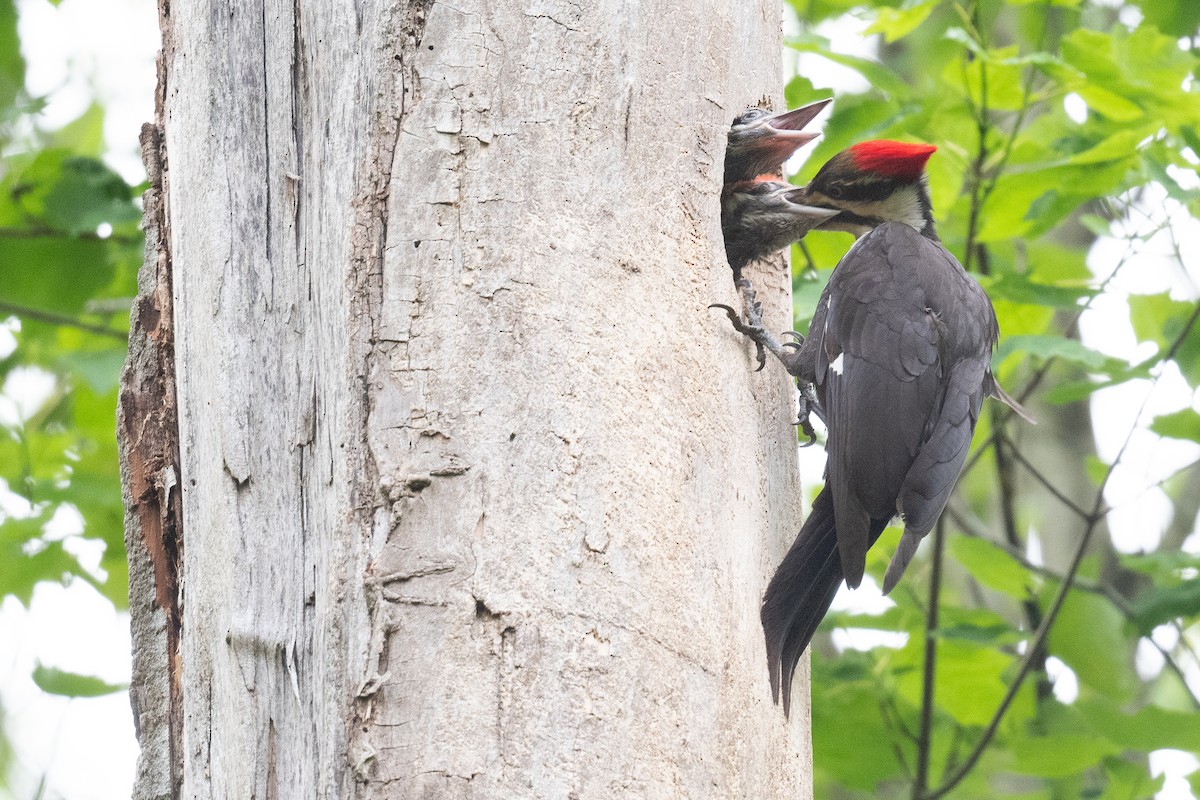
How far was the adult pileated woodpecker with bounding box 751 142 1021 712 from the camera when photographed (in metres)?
2.25

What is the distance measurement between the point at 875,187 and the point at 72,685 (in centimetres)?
230

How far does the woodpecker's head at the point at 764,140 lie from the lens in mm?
2652

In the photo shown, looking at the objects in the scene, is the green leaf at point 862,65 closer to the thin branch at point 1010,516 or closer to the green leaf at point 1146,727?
the thin branch at point 1010,516

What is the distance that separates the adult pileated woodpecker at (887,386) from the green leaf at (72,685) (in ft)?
5.64

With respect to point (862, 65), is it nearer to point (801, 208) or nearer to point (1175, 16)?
point (801, 208)

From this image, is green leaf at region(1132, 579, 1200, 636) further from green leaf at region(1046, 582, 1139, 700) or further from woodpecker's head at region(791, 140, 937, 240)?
woodpecker's head at region(791, 140, 937, 240)

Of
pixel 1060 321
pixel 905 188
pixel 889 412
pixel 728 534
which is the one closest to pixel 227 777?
pixel 728 534

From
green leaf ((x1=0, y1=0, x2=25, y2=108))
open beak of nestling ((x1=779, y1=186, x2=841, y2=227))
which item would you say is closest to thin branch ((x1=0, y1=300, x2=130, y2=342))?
green leaf ((x1=0, y1=0, x2=25, y2=108))

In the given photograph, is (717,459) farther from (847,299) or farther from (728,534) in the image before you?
(847,299)

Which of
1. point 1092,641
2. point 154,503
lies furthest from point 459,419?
point 1092,641

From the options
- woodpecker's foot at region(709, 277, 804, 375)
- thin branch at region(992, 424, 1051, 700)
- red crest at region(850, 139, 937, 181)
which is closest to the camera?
woodpecker's foot at region(709, 277, 804, 375)

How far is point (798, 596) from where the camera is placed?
6.85ft

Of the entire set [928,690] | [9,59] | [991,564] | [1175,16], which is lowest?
[928,690]

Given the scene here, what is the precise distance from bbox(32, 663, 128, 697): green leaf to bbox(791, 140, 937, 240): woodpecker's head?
6.68 feet
